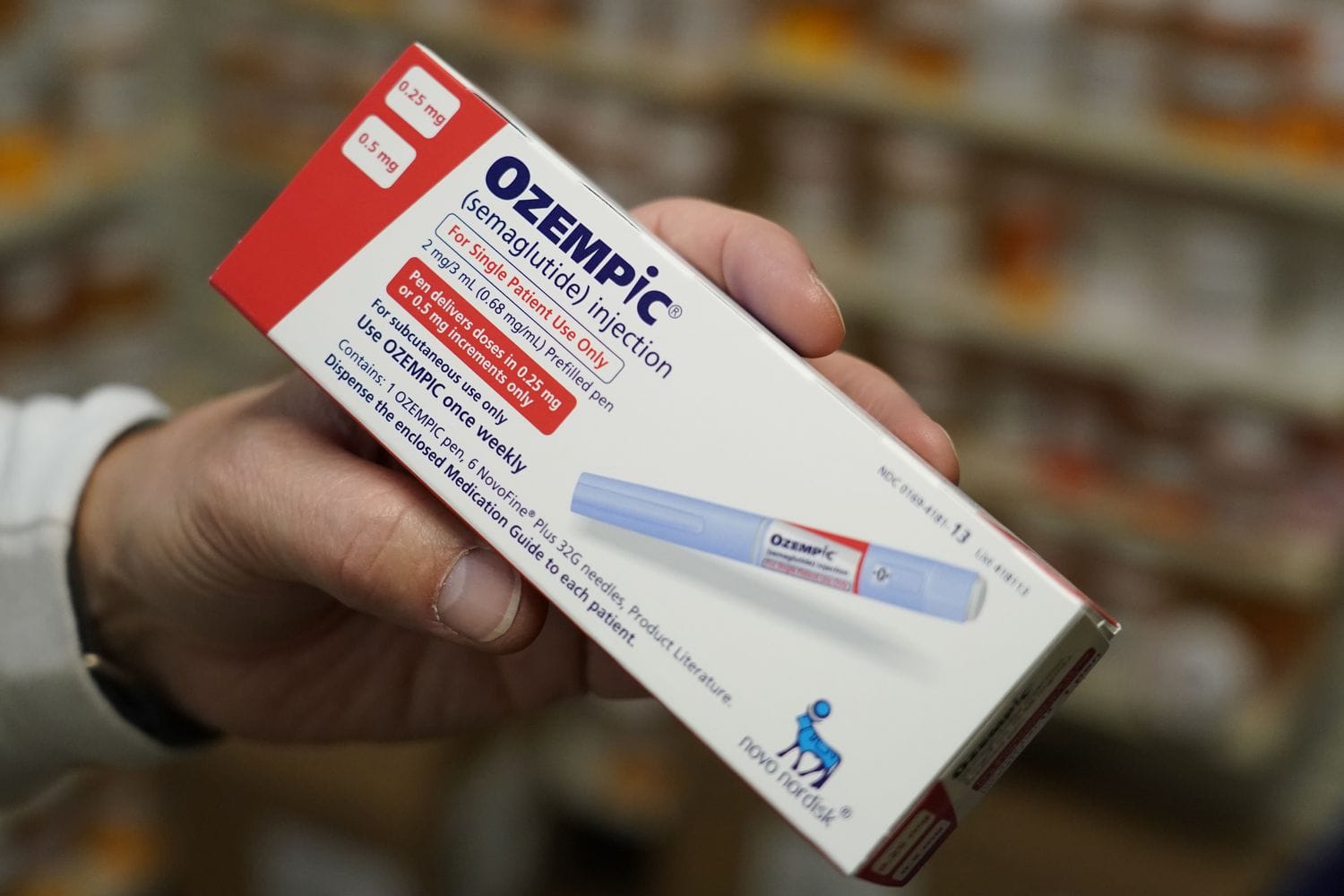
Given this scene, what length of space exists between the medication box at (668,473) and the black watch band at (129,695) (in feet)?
0.95

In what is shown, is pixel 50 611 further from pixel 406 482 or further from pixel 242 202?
pixel 242 202

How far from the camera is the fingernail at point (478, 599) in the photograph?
2.24 ft

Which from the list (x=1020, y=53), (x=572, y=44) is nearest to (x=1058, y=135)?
(x=1020, y=53)

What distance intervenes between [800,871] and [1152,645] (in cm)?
61

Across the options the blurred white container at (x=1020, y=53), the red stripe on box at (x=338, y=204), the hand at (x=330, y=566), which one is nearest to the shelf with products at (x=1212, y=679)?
the blurred white container at (x=1020, y=53)

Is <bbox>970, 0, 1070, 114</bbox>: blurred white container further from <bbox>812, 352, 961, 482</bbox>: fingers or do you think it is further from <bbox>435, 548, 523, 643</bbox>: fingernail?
<bbox>435, 548, 523, 643</bbox>: fingernail

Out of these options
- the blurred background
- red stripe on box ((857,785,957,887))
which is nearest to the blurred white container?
the blurred background

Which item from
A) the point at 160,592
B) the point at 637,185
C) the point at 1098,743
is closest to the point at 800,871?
the point at 1098,743

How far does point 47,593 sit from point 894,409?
562 millimetres

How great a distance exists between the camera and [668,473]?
0.66 metres

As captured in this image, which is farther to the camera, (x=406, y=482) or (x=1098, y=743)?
(x=1098, y=743)

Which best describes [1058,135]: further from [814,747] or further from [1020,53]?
[814,747]

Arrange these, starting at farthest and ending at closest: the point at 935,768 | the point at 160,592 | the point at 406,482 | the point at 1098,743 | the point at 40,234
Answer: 1. the point at 1098,743
2. the point at 40,234
3. the point at 160,592
4. the point at 406,482
5. the point at 935,768

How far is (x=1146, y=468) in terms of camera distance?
5.95 ft
